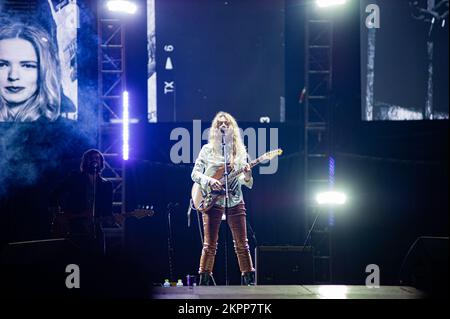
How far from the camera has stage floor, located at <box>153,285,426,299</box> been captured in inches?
219

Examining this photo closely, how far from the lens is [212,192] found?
749 centimetres

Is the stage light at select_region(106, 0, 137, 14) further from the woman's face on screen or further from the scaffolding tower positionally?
the scaffolding tower

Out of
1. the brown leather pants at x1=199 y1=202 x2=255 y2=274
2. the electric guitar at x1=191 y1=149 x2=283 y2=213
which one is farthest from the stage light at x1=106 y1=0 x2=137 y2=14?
the brown leather pants at x1=199 y1=202 x2=255 y2=274

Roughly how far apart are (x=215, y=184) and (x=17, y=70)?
11.9 ft

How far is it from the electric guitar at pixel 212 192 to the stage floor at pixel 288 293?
1.44 metres

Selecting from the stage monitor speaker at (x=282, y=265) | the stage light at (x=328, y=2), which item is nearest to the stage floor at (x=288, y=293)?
the stage monitor speaker at (x=282, y=265)

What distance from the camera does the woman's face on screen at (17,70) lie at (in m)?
8.43

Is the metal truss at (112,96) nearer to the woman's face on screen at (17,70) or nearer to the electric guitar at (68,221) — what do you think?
the electric guitar at (68,221)

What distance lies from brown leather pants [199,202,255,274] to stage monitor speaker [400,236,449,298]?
2.14 metres

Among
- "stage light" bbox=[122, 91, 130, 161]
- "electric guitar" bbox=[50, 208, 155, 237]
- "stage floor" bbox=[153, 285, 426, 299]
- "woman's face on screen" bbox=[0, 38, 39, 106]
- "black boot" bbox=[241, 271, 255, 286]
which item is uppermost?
"woman's face on screen" bbox=[0, 38, 39, 106]

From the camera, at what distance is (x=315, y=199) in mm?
8445
